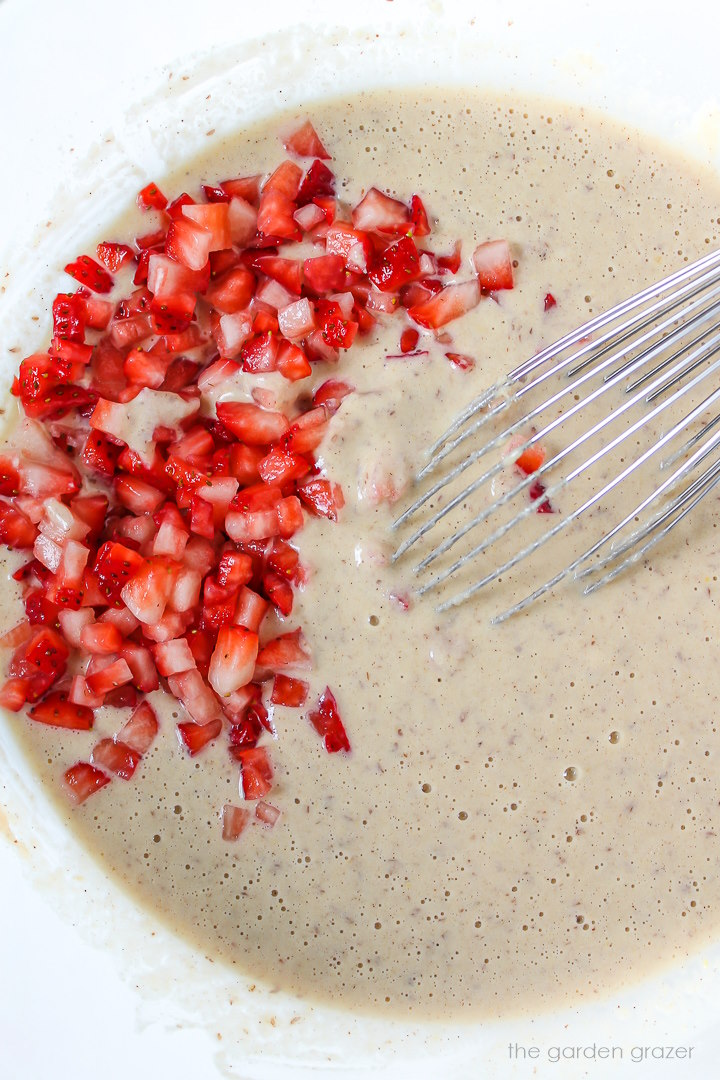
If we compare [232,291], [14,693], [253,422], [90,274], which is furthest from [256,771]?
[90,274]

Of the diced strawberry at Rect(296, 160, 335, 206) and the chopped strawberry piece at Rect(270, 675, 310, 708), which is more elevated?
the diced strawberry at Rect(296, 160, 335, 206)

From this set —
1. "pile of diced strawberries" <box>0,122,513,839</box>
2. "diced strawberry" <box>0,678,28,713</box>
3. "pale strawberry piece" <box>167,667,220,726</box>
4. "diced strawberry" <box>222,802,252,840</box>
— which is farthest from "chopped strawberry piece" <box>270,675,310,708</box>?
"diced strawberry" <box>0,678,28,713</box>

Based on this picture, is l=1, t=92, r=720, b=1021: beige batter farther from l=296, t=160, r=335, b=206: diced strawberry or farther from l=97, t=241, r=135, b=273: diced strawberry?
l=97, t=241, r=135, b=273: diced strawberry

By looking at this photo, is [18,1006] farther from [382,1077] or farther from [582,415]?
[582,415]

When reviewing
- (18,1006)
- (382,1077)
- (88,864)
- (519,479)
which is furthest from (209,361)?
(382,1077)

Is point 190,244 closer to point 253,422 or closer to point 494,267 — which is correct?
point 253,422
